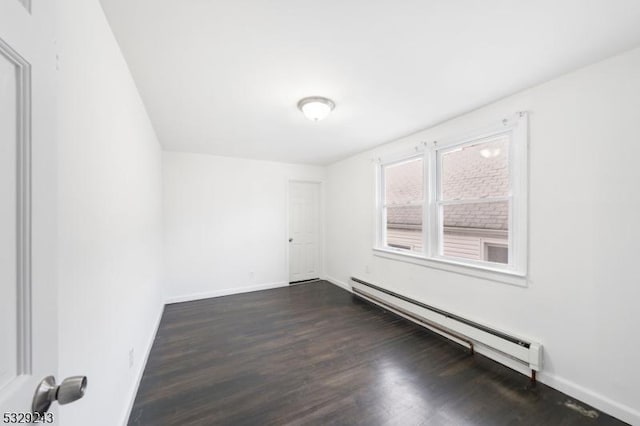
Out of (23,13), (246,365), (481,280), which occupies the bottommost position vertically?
(246,365)

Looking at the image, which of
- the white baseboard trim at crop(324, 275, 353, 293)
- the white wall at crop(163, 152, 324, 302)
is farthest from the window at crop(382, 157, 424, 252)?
the white wall at crop(163, 152, 324, 302)

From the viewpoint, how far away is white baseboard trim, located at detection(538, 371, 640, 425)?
64.9 inches

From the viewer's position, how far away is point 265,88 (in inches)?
82.7

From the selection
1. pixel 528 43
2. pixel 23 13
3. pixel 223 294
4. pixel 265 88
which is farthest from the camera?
pixel 223 294

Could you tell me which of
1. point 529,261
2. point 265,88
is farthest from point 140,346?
point 529,261

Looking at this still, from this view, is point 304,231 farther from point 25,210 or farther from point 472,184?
point 25,210

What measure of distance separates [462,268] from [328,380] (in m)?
1.77

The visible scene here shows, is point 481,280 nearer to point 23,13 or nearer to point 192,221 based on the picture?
point 23,13

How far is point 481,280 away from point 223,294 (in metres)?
3.81

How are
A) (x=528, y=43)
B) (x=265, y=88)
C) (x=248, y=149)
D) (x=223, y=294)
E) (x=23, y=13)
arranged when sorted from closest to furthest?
(x=23, y=13), (x=528, y=43), (x=265, y=88), (x=248, y=149), (x=223, y=294)

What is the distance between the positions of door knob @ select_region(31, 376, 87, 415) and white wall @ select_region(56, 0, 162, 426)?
0.47 m

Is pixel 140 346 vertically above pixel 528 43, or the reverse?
pixel 528 43

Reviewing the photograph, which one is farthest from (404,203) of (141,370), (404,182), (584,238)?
(141,370)

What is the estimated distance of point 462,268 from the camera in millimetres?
2656
